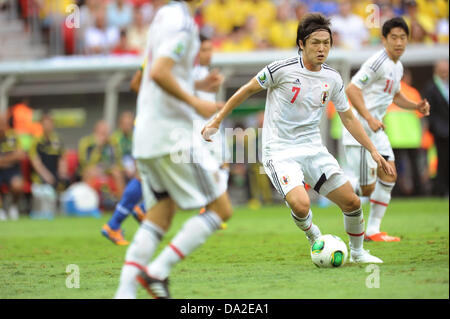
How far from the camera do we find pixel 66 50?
17.8m

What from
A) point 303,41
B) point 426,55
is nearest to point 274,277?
point 303,41

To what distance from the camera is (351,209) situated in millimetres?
6594

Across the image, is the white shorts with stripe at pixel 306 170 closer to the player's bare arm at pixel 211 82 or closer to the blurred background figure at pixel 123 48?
the player's bare arm at pixel 211 82

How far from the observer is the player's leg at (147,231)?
4.82 m

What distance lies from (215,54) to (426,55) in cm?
476

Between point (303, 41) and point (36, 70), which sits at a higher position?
point (303, 41)

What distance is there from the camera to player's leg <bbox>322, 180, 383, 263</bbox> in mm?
6527

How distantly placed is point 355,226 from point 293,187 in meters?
0.72

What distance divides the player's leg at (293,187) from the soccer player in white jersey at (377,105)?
5.34 feet

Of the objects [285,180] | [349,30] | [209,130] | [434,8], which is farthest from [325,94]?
[434,8]

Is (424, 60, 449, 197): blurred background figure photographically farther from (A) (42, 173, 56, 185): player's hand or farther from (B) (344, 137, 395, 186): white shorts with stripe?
(A) (42, 173, 56, 185): player's hand

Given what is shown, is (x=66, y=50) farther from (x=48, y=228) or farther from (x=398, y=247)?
(x=398, y=247)

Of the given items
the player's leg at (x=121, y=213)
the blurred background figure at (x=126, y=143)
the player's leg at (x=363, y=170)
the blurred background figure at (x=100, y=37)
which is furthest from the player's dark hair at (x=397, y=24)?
the blurred background figure at (x=100, y=37)

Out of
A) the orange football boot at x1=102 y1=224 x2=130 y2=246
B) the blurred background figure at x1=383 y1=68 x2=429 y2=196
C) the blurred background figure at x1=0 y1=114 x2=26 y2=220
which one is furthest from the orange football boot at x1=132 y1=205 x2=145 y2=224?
the blurred background figure at x1=383 y1=68 x2=429 y2=196
